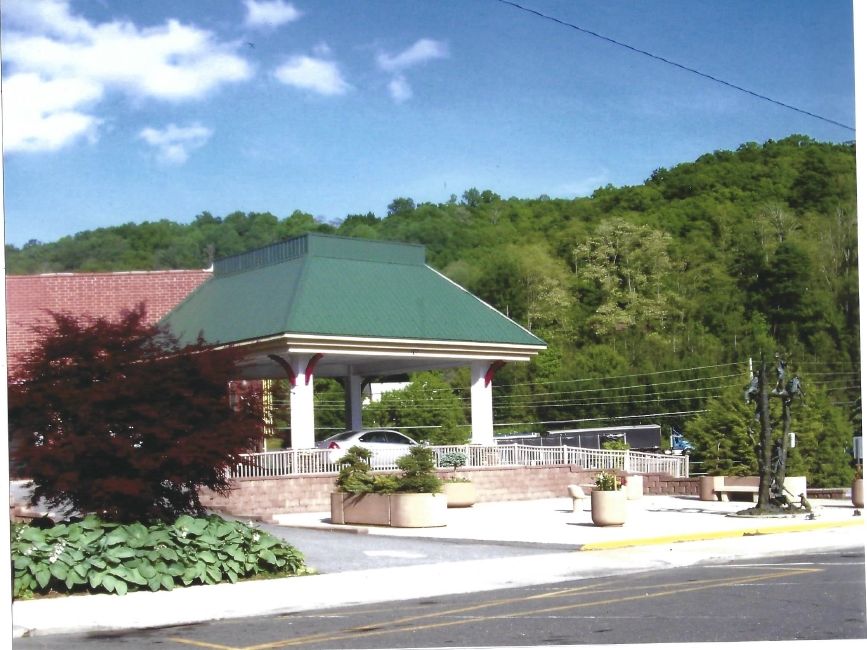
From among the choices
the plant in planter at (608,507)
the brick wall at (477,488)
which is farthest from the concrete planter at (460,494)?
the plant in planter at (608,507)

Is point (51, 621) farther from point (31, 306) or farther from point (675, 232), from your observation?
point (675, 232)

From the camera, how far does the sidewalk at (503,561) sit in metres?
11.4

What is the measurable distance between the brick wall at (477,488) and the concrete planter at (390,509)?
145 cm

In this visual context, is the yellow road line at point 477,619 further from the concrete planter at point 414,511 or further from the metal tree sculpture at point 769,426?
the metal tree sculpture at point 769,426

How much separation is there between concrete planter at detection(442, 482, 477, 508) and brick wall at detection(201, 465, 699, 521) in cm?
118

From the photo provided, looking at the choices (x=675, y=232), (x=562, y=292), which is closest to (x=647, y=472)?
(x=562, y=292)

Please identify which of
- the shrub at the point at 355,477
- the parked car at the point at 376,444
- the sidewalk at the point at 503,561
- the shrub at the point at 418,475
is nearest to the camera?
the sidewalk at the point at 503,561

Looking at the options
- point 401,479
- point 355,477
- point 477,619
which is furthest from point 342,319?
point 477,619

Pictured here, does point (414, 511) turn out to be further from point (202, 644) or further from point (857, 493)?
point (202, 644)

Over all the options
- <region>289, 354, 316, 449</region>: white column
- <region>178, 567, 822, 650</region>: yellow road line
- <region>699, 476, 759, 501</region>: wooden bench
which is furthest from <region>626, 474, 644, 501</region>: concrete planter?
<region>178, 567, 822, 650</region>: yellow road line

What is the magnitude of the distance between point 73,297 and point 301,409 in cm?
1259

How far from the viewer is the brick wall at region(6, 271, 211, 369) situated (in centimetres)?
Result: 1219

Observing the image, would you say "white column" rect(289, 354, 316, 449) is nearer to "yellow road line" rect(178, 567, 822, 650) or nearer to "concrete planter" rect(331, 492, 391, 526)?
"concrete planter" rect(331, 492, 391, 526)

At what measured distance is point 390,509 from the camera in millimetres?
19969
